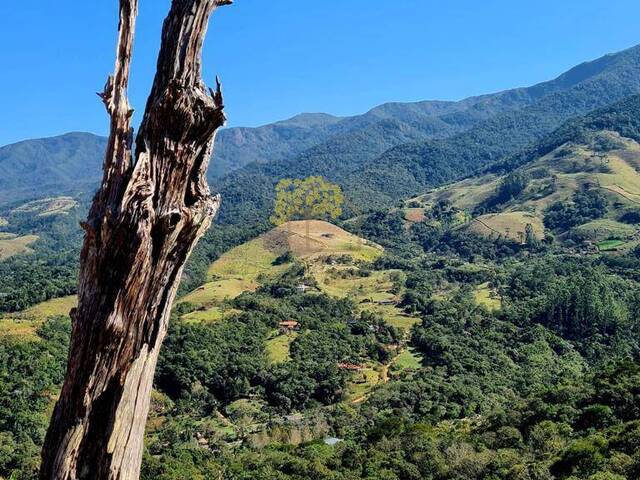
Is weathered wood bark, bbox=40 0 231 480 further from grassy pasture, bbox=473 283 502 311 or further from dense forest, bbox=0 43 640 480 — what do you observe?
grassy pasture, bbox=473 283 502 311

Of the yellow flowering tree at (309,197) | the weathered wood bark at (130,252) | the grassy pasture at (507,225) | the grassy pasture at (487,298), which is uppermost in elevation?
the yellow flowering tree at (309,197)

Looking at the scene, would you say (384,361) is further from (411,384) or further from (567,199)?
(567,199)

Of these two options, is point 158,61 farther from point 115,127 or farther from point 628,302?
point 628,302

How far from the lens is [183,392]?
58156mm

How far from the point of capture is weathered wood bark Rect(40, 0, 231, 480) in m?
4.10

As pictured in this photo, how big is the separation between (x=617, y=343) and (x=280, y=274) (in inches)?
2222

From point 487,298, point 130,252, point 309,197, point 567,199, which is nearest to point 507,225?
point 567,199

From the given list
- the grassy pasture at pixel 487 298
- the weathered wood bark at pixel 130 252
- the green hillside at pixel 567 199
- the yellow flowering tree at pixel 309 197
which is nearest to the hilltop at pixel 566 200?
the green hillside at pixel 567 199

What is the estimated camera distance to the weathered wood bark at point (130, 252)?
410 centimetres

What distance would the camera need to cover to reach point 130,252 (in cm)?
408

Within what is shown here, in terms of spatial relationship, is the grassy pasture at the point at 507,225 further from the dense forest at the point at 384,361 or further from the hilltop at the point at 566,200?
the dense forest at the point at 384,361

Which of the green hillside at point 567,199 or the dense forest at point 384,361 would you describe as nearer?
the dense forest at point 384,361

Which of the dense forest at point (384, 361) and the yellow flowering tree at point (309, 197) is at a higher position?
the yellow flowering tree at point (309, 197)

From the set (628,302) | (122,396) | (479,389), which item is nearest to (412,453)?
(479,389)
